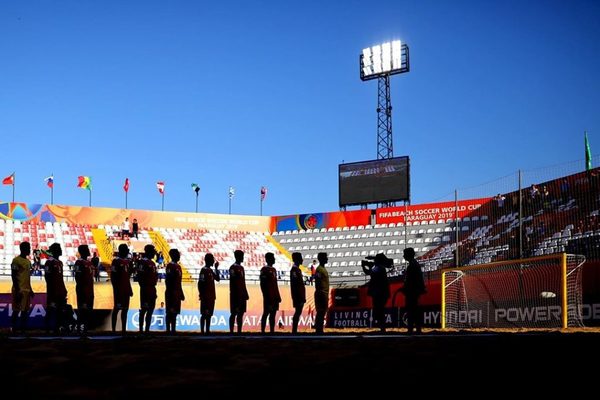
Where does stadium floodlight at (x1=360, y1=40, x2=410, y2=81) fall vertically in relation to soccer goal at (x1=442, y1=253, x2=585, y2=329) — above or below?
above

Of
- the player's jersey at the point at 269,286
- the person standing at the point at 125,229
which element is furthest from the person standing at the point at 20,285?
the person standing at the point at 125,229

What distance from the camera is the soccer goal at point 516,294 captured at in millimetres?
19641

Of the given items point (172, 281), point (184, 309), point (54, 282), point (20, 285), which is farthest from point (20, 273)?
point (184, 309)

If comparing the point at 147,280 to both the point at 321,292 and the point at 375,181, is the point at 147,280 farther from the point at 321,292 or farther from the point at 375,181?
the point at 375,181

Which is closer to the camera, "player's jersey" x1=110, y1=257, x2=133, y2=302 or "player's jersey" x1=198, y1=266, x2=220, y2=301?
"player's jersey" x1=110, y1=257, x2=133, y2=302

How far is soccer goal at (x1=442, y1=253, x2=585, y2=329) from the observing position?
19.6 m

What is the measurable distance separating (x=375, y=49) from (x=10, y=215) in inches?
1032

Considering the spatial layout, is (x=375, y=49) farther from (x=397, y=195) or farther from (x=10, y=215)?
(x=10, y=215)

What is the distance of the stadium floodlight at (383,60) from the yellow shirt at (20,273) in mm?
36571

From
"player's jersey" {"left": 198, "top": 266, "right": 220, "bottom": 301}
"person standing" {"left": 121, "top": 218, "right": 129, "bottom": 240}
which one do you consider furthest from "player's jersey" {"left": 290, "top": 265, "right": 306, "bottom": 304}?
"person standing" {"left": 121, "top": 218, "right": 129, "bottom": 240}

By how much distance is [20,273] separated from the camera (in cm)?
1446

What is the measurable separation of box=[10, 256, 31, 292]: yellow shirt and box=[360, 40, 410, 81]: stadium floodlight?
3657cm

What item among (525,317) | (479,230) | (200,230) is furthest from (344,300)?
(200,230)

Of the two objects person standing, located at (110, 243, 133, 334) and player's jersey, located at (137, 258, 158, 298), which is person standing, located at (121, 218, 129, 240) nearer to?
person standing, located at (110, 243, 133, 334)
